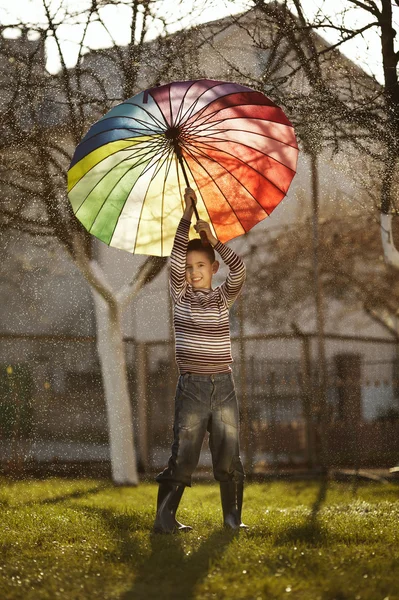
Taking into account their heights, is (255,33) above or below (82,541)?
above

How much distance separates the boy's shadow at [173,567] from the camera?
2967 millimetres

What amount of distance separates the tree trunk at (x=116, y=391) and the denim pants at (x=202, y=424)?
2.12 meters

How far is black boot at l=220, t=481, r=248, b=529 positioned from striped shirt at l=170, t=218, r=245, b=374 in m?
0.56

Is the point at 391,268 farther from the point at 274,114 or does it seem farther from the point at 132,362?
the point at 274,114

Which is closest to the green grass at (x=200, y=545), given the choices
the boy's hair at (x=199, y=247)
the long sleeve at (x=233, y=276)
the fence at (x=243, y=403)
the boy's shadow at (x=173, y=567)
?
the boy's shadow at (x=173, y=567)

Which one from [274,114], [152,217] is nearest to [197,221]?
[152,217]

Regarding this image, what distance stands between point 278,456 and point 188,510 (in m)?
1.03

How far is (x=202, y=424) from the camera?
387 centimetres

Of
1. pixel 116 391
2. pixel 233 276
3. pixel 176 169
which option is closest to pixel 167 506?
pixel 233 276

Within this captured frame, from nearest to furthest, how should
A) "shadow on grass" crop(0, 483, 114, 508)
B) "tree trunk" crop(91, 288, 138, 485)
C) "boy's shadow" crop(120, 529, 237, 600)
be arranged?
1. "boy's shadow" crop(120, 529, 237, 600)
2. "shadow on grass" crop(0, 483, 114, 508)
3. "tree trunk" crop(91, 288, 138, 485)

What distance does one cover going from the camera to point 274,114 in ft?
13.3

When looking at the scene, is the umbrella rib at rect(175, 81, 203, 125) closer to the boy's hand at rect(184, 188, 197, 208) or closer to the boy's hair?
the boy's hand at rect(184, 188, 197, 208)

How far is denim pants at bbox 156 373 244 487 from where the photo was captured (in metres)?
3.85

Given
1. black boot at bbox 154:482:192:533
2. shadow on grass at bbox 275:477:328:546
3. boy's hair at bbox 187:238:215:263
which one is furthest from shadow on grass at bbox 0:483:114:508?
boy's hair at bbox 187:238:215:263
